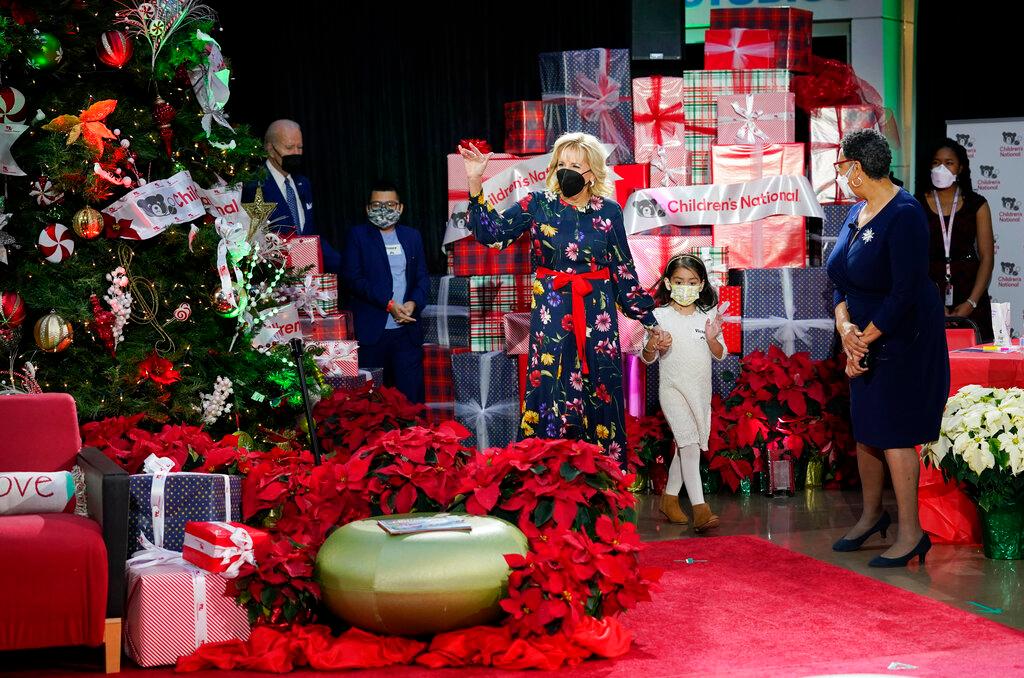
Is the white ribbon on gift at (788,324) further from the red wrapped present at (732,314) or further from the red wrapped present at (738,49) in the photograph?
the red wrapped present at (738,49)

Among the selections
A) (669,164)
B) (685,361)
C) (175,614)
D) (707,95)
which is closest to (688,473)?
(685,361)

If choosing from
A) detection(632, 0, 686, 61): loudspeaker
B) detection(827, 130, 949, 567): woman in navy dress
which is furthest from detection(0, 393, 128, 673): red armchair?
detection(632, 0, 686, 61): loudspeaker

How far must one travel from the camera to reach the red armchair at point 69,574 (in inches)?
140

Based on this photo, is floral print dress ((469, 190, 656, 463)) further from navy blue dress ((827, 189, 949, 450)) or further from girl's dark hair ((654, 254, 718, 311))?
navy blue dress ((827, 189, 949, 450))

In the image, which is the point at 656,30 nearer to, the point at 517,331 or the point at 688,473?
the point at 517,331

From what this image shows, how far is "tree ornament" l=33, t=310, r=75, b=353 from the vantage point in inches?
192

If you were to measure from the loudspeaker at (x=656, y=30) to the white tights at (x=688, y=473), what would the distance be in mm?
2581

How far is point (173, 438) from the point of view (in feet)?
14.1

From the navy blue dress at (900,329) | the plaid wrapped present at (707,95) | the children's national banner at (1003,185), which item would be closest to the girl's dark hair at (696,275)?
the navy blue dress at (900,329)

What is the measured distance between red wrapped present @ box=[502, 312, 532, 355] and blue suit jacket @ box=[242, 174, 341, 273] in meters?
1.05

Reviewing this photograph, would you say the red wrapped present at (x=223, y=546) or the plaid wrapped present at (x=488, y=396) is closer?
the red wrapped present at (x=223, y=546)

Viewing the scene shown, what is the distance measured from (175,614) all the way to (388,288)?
11.1 ft

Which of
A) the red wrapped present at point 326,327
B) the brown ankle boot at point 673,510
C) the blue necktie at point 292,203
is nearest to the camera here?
the brown ankle boot at point 673,510

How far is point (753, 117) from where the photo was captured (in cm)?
709
